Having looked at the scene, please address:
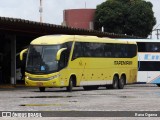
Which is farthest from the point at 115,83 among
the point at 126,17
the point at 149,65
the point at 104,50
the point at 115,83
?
the point at 126,17

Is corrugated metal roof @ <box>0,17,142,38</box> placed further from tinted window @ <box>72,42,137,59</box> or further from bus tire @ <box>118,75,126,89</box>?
bus tire @ <box>118,75,126,89</box>

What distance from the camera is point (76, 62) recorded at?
99.2ft

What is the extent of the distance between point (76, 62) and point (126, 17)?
4864 cm

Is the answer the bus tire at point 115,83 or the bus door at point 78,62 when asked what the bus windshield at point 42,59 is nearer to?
the bus door at point 78,62

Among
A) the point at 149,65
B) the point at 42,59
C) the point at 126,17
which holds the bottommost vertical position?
the point at 149,65

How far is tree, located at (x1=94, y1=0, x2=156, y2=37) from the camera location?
252ft

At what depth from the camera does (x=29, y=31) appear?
40.0 m

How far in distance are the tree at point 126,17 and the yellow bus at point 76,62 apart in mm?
40539

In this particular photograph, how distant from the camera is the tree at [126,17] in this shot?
76.7 metres

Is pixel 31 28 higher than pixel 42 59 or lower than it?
higher

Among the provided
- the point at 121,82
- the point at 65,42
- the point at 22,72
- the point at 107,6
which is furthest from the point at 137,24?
the point at 65,42

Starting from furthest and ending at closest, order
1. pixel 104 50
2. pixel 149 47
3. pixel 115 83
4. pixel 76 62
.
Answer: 1. pixel 149 47
2. pixel 115 83
3. pixel 104 50
4. pixel 76 62

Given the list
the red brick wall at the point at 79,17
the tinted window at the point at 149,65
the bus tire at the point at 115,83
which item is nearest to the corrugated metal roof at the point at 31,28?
the tinted window at the point at 149,65

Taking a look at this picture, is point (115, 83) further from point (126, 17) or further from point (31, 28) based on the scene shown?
point (126, 17)
